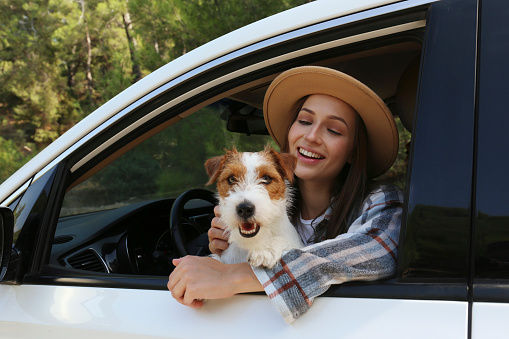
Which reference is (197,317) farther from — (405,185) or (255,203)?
(405,185)

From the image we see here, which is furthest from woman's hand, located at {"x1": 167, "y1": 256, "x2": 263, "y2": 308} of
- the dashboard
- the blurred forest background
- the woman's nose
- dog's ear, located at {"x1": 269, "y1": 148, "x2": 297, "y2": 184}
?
the blurred forest background

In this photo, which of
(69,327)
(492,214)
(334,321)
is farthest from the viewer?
(69,327)

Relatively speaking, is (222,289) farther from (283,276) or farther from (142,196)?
(142,196)

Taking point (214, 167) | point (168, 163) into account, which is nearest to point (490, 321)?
point (214, 167)

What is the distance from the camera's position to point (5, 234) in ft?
5.50

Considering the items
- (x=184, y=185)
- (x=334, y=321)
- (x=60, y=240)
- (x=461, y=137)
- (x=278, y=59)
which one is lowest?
(x=334, y=321)

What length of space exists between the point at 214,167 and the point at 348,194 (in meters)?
0.60

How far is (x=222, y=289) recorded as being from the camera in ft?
4.45

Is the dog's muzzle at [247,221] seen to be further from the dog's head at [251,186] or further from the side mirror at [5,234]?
the side mirror at [5,234]

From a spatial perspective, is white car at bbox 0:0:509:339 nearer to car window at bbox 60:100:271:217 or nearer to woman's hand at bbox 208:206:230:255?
woman's hand at bbox 208:206:230:255

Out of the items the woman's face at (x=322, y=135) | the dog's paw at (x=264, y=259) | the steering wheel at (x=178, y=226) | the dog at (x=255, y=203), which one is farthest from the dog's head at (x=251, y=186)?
the steering wheel at (x=178, y=226)

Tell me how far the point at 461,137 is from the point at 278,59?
763mm

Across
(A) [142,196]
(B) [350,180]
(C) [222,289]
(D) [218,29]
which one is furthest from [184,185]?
(C) [222,289]

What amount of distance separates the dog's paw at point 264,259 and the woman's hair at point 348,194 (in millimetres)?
491
